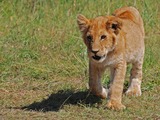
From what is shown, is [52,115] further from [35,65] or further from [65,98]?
[35,65]

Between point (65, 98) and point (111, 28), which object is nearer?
point (111, 28)

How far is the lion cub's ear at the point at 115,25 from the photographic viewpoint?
216 inches

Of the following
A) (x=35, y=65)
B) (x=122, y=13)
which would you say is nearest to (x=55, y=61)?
(x=35, y=65)

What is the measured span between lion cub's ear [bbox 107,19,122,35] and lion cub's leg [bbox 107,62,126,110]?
38 centimetres

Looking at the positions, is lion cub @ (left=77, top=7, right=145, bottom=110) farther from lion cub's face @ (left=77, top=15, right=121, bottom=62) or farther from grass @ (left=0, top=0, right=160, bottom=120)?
grass @ (left=0, top=0, right=160, bottom=120)

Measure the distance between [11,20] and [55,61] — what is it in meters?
1.68

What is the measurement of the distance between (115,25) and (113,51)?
27 cm

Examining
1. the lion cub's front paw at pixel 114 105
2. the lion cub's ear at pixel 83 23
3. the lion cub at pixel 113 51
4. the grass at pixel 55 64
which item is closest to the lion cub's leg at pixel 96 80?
the lion cub at pixel 113 51

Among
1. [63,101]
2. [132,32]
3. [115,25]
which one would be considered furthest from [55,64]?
[115,25]

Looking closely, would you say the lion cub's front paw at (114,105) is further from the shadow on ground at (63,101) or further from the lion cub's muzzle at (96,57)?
the lion cub's muzzle at (96,57)

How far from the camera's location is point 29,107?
5883 mm

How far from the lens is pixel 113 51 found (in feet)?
18.5

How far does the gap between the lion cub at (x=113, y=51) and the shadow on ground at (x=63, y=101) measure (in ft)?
0.43

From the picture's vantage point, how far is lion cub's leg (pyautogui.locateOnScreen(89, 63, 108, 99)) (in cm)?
588
